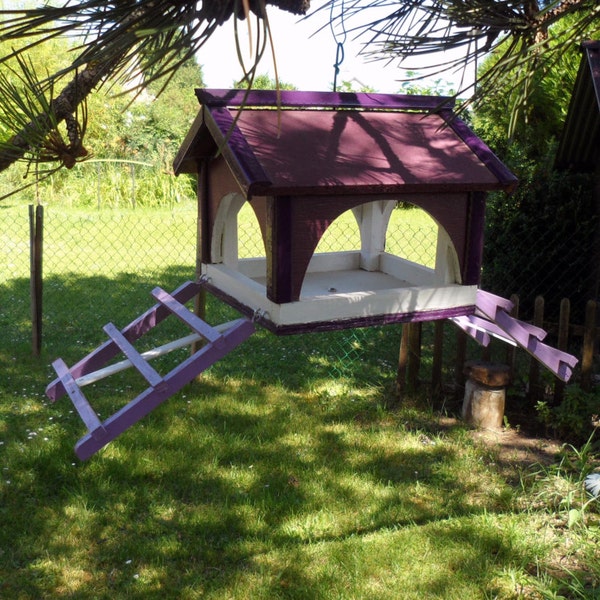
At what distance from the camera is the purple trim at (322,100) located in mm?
2541

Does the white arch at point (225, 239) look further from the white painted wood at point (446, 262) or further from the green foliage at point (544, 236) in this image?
the green foliage at point (544, 236)

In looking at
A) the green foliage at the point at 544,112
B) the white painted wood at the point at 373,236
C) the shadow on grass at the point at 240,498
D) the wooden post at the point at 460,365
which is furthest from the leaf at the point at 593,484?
the green foliage at the point at 544,112

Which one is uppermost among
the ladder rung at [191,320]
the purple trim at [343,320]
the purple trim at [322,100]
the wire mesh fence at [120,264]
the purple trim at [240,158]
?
the purple trim at [322,100]

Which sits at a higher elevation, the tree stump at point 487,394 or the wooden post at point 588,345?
the wooden post at point 588,345

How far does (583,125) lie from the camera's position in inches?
190

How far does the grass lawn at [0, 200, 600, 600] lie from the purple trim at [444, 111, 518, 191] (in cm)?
143

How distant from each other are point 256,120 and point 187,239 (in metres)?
6.76

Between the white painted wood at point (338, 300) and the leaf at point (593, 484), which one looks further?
the leaf at point (593, 484)

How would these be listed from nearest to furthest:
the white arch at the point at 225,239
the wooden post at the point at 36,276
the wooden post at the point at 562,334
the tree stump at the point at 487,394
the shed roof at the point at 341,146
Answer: the shed roof at the point at 341,146
the white arch at the point at 225,239
the tree stump at the point at 487,394
the wooden post at the point at 562,334
the wooden post at the point at 36,276

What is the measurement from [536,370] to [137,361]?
260 cm

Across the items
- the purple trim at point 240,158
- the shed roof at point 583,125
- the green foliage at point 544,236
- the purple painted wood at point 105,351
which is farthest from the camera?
the green foliage at point 544,236

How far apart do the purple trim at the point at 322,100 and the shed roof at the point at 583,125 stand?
1695mm

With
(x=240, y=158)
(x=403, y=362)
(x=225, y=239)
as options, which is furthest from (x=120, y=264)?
(x=240, y=158)

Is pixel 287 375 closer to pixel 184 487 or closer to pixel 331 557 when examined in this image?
pixel 184 487
